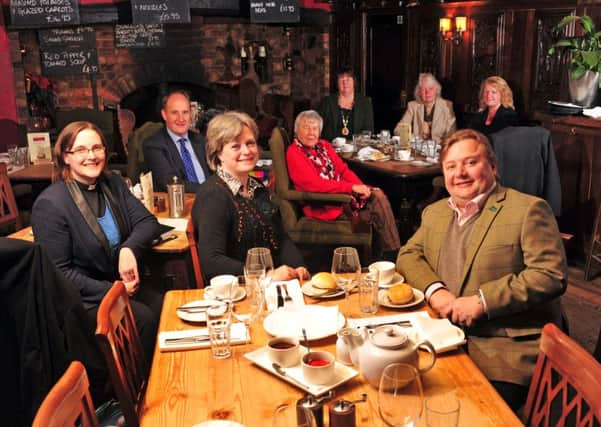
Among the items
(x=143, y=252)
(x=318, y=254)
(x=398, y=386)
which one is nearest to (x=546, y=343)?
(x=398, y=386)

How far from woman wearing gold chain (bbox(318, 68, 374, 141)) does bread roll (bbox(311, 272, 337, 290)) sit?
3.89 m

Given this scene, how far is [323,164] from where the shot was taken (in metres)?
4.69

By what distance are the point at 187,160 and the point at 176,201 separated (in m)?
0.89

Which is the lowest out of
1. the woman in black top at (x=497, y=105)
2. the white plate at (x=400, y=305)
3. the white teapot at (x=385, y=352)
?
the white plate at (x=400, y=305)

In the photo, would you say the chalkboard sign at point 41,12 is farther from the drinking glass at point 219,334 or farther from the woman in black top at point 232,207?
the drinking glass at point 219,334

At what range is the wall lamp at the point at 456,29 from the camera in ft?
25.5

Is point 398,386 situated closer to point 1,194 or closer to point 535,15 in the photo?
point 1,194

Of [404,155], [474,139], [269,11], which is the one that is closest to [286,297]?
[474,139]

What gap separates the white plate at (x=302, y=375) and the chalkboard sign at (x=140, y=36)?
235 inches

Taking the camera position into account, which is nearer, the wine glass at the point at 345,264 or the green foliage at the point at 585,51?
the wine glass at the point at 345,264

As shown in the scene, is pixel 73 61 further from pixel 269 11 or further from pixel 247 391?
pixel 247 391

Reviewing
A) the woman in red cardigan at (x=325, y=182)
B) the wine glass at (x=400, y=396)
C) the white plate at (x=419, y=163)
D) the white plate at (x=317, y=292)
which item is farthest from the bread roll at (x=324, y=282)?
the white plate at (x=419, y=163)

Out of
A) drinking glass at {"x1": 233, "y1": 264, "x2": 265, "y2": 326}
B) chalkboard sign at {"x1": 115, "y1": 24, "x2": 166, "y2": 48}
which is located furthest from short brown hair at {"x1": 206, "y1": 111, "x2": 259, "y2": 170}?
chalkboard sign at {"x1": 115, "y1": 24, "x2": 166, "y2": 48}

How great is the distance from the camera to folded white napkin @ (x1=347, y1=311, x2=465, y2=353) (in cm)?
204
